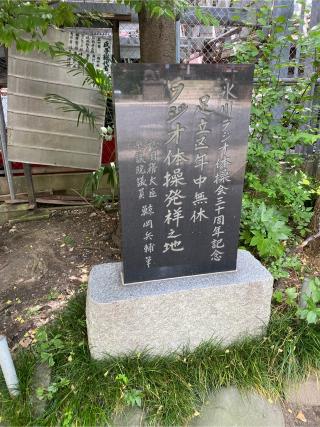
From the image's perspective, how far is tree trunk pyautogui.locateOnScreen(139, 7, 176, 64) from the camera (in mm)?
3039

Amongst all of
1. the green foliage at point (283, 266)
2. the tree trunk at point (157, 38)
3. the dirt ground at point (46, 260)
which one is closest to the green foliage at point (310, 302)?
the green foliage at point (283, 266)

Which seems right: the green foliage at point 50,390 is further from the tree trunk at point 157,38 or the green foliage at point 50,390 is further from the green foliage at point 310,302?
the tree trunk at point 157,38

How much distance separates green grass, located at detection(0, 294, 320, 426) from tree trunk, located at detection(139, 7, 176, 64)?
8.08 feet

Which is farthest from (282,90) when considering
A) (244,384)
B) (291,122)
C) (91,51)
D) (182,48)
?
(244,384)

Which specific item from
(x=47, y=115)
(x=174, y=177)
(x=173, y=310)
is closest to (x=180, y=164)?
(x=174, y=177)

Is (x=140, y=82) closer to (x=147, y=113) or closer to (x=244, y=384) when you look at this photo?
(x=147, y=113)

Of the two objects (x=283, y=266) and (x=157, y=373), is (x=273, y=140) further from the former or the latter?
(x=157, y=373)

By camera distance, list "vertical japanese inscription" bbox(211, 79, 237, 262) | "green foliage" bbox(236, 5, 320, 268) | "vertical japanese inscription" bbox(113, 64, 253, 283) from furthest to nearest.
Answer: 1. "green foliage" bbox(236, 5, 320, 268)
2. "vertical japanese inscription" bbox(211, 79, 237, 262)
3. "vertical japanese inscription" bbox(113, 64, 253, 283)

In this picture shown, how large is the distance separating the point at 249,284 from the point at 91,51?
3.36 meters

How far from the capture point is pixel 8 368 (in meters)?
1.93

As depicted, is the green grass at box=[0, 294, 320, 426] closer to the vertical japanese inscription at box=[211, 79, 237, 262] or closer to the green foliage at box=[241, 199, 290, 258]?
the green foliage at box=[241, 199, 290, 258]

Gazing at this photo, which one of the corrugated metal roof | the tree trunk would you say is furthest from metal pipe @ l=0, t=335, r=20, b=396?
the corrugated metal roof

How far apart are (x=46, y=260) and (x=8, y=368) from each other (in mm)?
1630

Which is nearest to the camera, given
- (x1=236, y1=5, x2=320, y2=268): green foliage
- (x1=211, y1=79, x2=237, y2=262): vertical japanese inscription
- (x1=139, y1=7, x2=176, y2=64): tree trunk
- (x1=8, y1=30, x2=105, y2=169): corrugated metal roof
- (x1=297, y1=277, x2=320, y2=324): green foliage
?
(x1=211, y1=79, x2=237, y2=262): vertical japanese inscription
